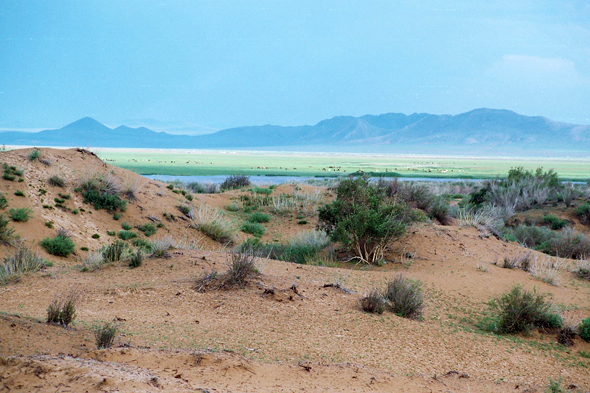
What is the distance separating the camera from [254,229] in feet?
74.3

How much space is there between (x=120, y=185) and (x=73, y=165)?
2465 millimetres

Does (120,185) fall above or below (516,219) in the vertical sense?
above

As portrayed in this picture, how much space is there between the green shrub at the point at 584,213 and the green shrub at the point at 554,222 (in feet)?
3.44

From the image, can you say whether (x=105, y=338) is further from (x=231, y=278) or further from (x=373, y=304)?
(x=373, y=304)

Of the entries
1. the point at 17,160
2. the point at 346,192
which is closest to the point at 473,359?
the point at 346,192

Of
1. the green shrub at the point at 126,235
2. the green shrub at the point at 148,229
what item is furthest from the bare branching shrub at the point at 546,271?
the green shrub at the point at 126,235

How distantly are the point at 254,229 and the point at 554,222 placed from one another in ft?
50.2

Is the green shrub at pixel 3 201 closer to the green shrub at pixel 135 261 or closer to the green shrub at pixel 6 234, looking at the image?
the green shrub at pixel 6 234

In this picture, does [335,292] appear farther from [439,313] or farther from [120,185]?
[120,185]

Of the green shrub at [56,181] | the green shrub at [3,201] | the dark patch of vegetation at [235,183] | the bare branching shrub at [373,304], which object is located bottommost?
the bare branching shrub at [373,304]

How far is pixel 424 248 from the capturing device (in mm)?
15586

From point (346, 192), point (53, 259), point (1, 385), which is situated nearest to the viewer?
point (1, 385)

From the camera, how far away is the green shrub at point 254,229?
73.9 ft

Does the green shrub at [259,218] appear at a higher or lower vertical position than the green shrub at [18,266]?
lower
